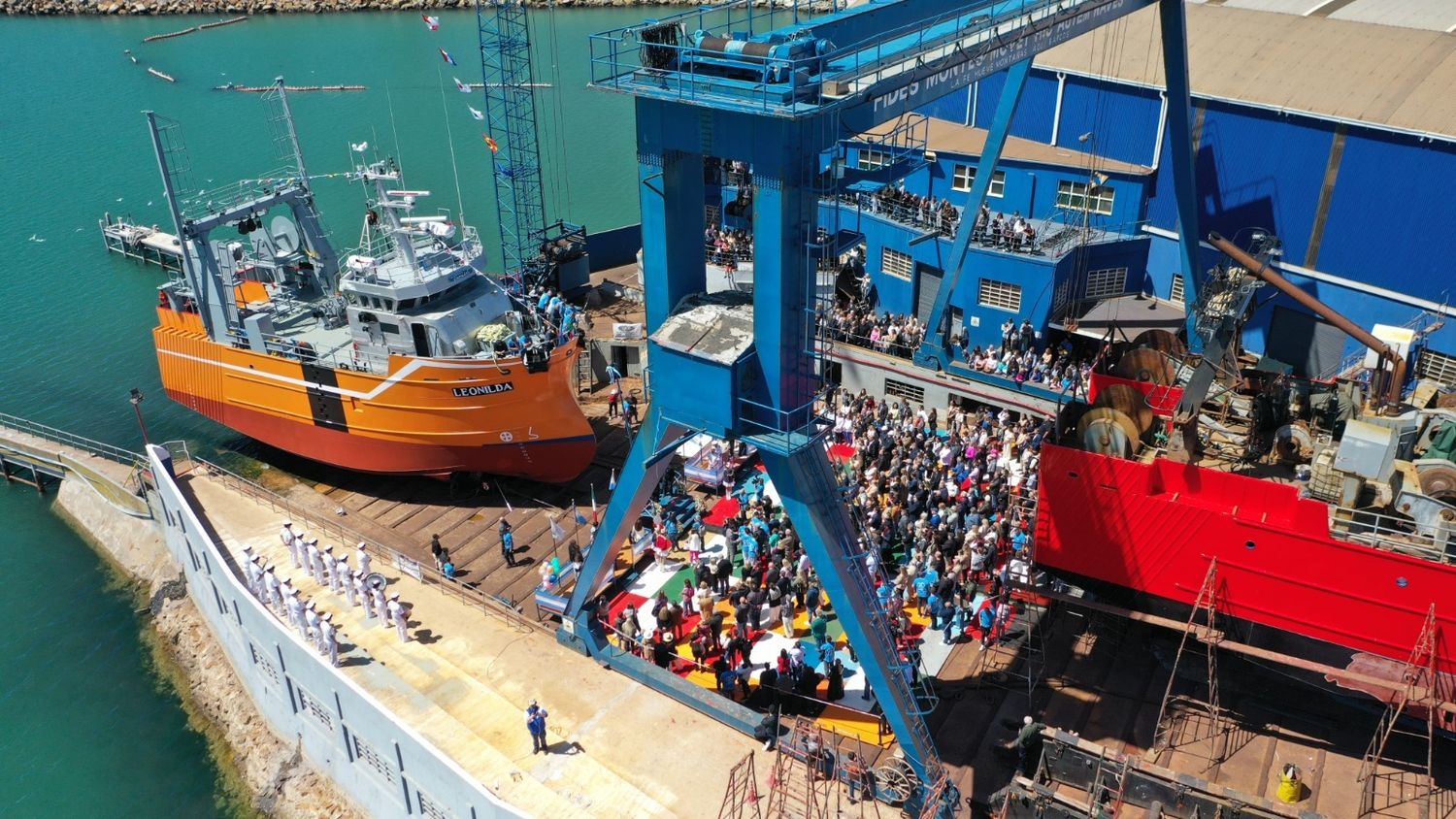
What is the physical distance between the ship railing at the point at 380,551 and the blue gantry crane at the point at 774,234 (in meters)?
1.93

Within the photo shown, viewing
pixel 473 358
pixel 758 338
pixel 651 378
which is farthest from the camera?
pixel 473 358

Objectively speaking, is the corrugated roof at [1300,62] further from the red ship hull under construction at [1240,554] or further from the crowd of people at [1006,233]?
the red ship hull under construction at [1240,554]

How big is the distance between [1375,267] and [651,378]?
1984 cm

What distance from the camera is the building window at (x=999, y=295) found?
2808 cm

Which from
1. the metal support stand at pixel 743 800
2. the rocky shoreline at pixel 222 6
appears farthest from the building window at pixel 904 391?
the rocky shoreline at pixel 222 6

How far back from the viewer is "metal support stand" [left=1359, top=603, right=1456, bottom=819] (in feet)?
49.0

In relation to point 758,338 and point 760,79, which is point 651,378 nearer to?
point 758,338

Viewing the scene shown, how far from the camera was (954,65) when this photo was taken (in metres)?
15.3

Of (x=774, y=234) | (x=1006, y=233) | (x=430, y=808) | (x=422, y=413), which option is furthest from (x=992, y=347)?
(x=430, y=808)

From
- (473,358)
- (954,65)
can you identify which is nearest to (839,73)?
(954,65)

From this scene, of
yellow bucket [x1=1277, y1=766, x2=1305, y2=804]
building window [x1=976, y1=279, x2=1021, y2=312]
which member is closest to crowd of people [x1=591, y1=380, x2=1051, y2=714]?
yellow bucket [x1=1277, y1=766, x2=1305, y2=804]

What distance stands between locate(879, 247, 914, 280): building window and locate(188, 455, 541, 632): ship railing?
1588 cm

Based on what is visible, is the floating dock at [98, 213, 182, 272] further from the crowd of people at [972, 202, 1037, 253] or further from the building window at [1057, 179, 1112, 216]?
the building window at [1057, 179, 1112, 216]

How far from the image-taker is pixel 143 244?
4353cm
